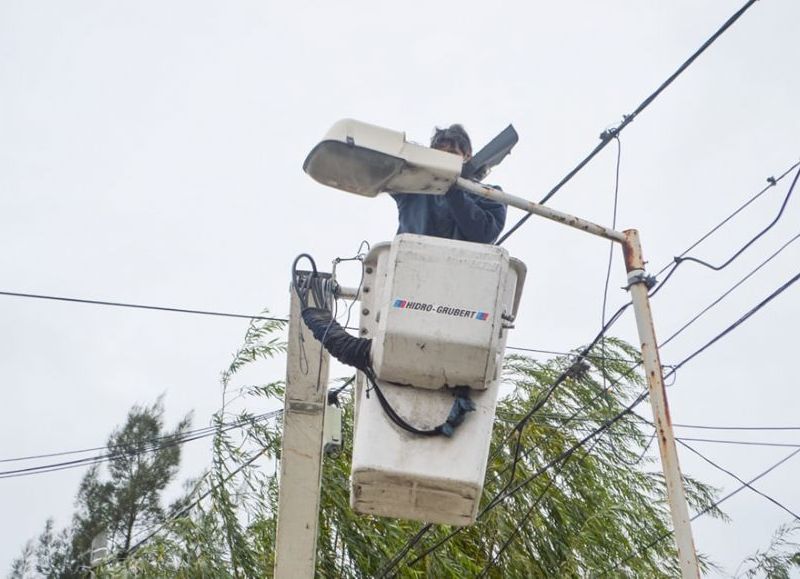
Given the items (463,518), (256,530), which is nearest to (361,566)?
(256,530)

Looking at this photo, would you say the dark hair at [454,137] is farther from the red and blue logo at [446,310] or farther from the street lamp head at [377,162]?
the red and blue logo at [446,310]

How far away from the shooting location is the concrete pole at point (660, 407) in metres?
2.90

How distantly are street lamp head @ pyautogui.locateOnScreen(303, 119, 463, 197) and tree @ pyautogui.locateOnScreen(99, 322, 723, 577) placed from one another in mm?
2705

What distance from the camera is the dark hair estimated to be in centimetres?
373

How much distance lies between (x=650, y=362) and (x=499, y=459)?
12.9 feet

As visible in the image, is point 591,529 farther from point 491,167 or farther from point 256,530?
point 491,167

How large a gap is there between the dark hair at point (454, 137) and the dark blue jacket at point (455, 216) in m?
0.26

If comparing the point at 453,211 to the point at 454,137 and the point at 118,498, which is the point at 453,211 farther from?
the point at 118,498

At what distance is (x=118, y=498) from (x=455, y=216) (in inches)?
715

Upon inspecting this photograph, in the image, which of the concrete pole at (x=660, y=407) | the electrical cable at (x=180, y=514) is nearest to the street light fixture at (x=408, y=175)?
the concrete pole at (x=660, y=407)

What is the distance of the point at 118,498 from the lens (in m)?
19.5

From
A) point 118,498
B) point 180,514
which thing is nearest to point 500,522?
point 180,514

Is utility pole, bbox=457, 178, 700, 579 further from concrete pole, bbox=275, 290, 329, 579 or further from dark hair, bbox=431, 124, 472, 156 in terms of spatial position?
concrete pole, bbox=275, 290, 329, 579

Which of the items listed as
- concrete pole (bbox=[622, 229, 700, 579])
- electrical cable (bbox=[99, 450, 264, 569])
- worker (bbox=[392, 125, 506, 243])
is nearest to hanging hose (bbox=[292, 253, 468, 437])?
worker (bbox=[392, 125, 506, 243])
